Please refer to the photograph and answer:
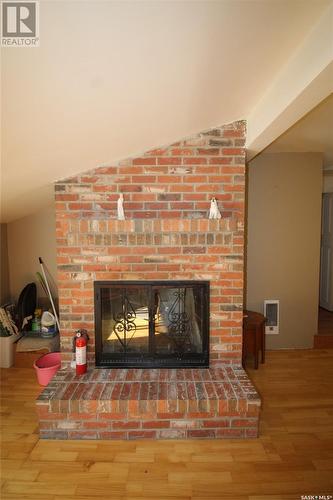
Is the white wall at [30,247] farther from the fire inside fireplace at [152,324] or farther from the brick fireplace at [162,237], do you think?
the fire inside fireplace at [152,324]

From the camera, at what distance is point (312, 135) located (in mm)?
2592

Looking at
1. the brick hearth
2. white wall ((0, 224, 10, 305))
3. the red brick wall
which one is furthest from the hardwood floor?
white wall ((0, 224, 10, 305))

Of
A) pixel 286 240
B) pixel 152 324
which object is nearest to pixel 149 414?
pixel 152 324

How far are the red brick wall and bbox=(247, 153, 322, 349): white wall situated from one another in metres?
0.96

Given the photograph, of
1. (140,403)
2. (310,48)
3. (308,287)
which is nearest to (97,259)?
(140,403)

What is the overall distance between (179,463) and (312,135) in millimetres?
2829

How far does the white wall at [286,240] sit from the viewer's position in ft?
10.5

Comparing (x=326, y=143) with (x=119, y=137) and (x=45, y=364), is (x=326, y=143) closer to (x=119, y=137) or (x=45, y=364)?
(x=119, y=137)

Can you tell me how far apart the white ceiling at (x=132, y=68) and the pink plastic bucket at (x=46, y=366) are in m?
1.72

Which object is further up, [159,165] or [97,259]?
[159,165]

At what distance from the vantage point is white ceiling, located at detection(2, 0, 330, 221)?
3.14 ft

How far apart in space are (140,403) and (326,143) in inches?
116

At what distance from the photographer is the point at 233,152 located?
2334 millimetres

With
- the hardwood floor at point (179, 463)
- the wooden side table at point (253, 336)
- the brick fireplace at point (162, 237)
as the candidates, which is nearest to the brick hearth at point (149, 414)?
the hardwood floor at point (179, 463)
